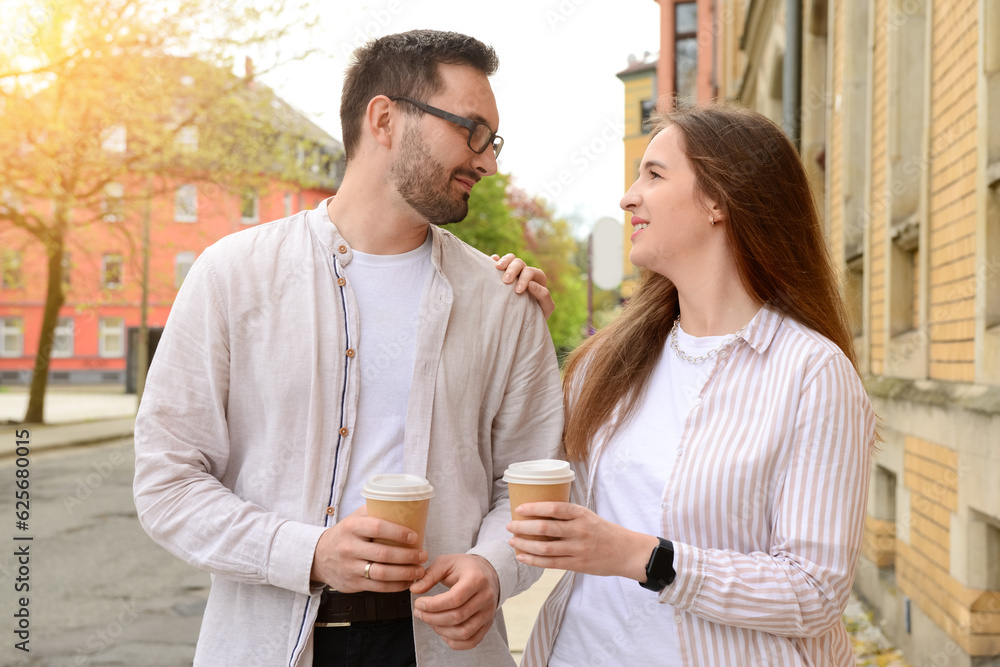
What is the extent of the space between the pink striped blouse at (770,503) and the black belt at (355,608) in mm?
617

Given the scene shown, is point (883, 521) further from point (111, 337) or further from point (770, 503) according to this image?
point (111, 337)

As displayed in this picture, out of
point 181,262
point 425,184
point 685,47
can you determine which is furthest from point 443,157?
point 181,262

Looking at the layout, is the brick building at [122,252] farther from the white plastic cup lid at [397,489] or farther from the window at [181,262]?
the white plastic cup lid at [397,489]

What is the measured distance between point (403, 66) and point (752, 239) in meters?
1.08

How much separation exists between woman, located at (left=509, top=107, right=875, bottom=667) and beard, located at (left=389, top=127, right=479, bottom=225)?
1.55 ft

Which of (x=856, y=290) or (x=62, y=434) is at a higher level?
(x=856, y=290)

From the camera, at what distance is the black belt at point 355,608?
2227 millimetres

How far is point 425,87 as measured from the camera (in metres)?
2.51

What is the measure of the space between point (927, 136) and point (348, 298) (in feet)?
12.7

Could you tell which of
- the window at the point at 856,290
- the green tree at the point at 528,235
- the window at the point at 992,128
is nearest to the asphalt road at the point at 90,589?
the window at the point at 992,128

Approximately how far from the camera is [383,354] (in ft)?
7.83

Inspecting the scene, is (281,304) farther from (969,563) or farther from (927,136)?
(927,136)

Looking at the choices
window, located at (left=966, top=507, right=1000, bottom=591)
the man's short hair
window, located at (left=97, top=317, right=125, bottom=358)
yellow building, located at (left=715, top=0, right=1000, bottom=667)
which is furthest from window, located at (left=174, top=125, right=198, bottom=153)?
window, located at (left=97, top=317, right=125, bottom=358)

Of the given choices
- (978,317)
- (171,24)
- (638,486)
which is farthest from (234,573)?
(171,24)
